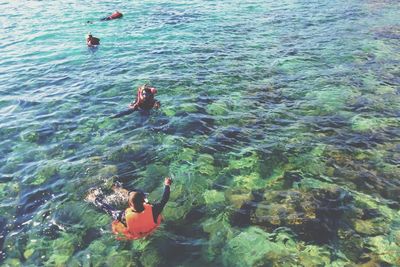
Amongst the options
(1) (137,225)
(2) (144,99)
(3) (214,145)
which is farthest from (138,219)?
(2) (144,99)

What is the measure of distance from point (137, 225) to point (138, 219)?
19 cm

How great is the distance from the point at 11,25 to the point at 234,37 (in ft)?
63.2

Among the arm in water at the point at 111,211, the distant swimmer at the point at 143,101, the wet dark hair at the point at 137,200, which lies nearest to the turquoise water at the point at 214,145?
the arm in water at the point at 111,211

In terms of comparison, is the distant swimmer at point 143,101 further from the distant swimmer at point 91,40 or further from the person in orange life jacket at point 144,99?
the distant swimmer at point 91,40

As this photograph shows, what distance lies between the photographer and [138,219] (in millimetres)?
9383

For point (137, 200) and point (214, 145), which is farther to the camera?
point (214, 145)

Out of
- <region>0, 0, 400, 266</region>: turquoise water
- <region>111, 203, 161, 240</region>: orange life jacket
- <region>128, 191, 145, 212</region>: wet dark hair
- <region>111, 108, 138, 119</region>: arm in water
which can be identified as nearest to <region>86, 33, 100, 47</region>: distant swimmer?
<region>0, 0, 400, 266</region>: turquoise water

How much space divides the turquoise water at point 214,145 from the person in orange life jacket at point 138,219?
311 millimetres

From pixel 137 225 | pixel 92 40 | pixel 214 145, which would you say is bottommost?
pixel 92 40

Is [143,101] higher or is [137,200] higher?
[137,200]

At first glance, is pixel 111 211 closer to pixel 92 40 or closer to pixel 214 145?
pixel 214 145

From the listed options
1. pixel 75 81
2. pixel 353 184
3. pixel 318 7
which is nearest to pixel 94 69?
pixel 75 81

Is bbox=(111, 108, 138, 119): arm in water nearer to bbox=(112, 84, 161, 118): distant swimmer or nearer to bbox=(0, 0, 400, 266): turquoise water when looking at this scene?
bbox=(112, 84, 161, 118): distant swimmer

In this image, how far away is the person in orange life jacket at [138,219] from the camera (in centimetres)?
934
